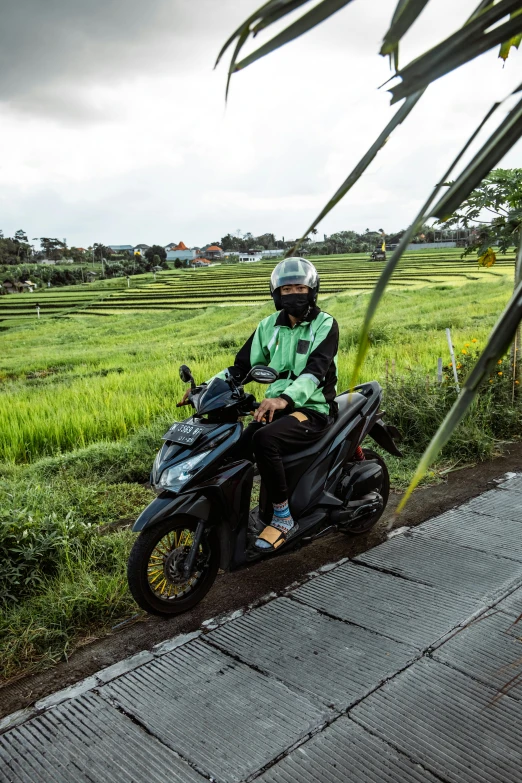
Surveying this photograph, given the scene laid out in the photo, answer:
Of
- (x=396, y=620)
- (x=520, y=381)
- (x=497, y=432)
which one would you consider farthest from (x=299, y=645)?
(x=520, y=381)

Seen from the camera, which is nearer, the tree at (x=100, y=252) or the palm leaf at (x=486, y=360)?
the palm leaf at (x=486, y=360)

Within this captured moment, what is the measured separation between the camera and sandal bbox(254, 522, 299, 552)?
350 cm

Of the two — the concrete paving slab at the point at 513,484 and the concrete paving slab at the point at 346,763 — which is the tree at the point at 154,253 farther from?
the concrete paving slab at the point at 346,763

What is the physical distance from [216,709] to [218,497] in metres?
1.03

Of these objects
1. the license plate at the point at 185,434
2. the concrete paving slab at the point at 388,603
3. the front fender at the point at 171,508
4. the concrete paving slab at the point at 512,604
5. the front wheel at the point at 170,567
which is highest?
the license plate at the point at 185,434

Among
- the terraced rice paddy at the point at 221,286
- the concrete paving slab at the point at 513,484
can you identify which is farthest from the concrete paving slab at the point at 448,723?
the terraced rice paddy at the point at 221,286

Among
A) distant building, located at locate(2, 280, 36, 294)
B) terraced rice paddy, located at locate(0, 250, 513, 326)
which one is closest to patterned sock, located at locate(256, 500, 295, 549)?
terraced rice paddy, located at locate(0, 250, 513, 326)

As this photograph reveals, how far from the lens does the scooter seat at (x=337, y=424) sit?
3.70 m

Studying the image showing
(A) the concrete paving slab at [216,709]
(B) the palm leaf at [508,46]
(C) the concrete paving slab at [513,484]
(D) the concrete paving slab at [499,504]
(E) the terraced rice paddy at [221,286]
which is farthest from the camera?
(E) the terraced rice paddy at [221,286]

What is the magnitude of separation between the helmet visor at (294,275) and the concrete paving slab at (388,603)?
160 centimetres

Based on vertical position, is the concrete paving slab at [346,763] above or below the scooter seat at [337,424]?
below

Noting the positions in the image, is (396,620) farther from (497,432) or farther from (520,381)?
(520,381)

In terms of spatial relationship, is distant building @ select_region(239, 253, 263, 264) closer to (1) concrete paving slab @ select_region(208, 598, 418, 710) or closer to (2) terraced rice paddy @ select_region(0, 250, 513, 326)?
(2) terraced rice paddy @ select_region(0, 250, 513, 326)

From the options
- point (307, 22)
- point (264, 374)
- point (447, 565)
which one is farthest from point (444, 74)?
point (447, 565)
